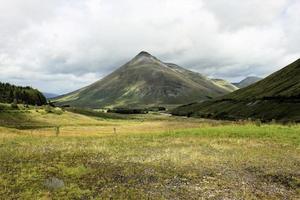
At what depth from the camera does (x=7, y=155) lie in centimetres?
3288

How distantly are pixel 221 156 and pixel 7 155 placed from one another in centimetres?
2038

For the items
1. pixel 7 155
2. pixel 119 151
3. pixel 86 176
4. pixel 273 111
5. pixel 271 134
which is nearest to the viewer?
pixel 86 176

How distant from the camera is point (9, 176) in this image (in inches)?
966

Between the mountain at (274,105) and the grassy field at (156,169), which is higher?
the mountain at (274,105)

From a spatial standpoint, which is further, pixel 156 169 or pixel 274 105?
pixel 274 105

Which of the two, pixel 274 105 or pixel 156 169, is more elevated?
pixel 274 105

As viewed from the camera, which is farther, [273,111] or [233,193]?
[273,111]

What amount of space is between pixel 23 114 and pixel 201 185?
118 meters

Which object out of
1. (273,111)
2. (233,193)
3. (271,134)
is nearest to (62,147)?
(233,193)

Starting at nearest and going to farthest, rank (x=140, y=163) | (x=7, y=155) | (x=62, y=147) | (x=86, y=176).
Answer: (x=86, y=176) → (x=140, y=163) → (x=7, y=155) → (x=62, y=147)

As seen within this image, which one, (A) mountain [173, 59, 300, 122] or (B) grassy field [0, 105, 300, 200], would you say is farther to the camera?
(A) mountain [173, 59, 300, 122]

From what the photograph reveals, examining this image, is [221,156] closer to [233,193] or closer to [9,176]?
[233,193]

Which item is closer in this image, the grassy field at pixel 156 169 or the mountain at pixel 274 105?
the grassy field at pixel 156 169

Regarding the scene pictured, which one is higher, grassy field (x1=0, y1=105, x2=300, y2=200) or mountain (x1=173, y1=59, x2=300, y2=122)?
mountain (x1=173, y1=59, x2=300, y2=122)
